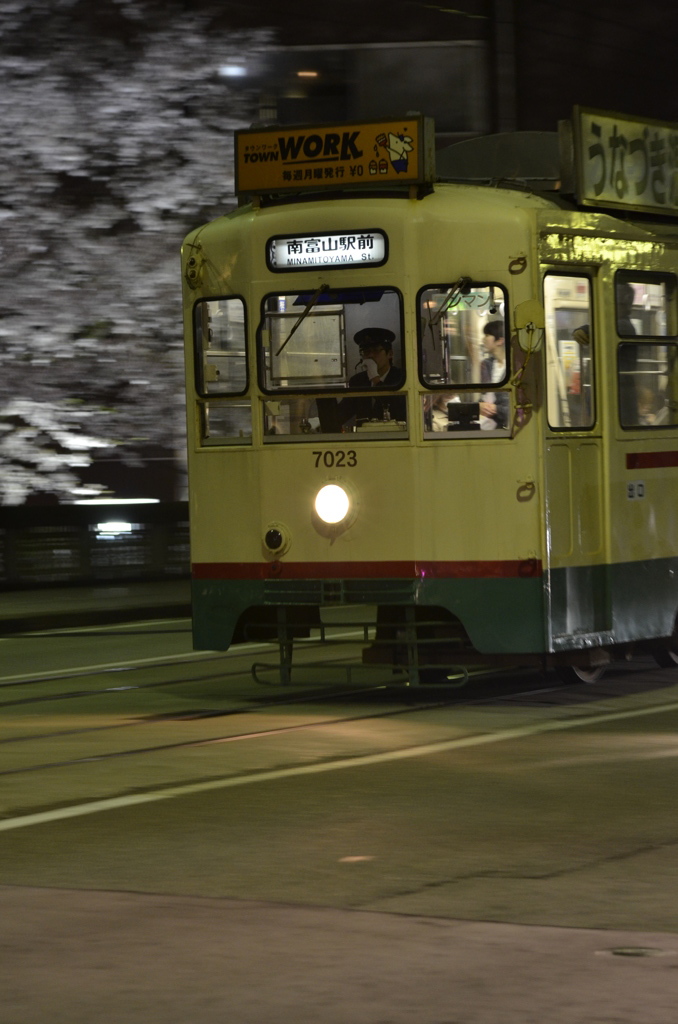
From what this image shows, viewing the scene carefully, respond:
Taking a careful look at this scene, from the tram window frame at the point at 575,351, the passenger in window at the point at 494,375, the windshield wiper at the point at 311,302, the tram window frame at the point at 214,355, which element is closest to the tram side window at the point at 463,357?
the passenger in window at the point at 494,375

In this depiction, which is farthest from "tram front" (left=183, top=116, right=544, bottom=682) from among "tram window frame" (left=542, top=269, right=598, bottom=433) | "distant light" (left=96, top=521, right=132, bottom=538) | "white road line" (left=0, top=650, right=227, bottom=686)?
"distant light" (left=96, top=521, right=132, bottom=538)

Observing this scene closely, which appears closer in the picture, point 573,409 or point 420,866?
point 420,866

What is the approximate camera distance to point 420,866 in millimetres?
7656

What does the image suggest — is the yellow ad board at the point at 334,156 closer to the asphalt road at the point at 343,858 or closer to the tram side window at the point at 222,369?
the tram side window at the point at 222,369

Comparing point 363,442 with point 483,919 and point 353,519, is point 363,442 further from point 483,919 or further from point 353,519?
point 483,919

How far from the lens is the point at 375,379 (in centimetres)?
1248

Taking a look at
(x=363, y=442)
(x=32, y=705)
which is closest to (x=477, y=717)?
(x=363, y=442)

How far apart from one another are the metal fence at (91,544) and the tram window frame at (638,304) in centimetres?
1151

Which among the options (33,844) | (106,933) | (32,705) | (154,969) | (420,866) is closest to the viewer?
(154,969)

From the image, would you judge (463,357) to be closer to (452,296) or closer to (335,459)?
(452,296)

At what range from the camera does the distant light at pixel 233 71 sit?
28589mm

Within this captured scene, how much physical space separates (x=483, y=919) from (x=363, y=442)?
6.07 m

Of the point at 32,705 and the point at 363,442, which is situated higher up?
the point at 363,442

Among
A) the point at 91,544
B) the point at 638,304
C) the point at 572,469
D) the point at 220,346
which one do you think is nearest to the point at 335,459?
the point at 220,346
